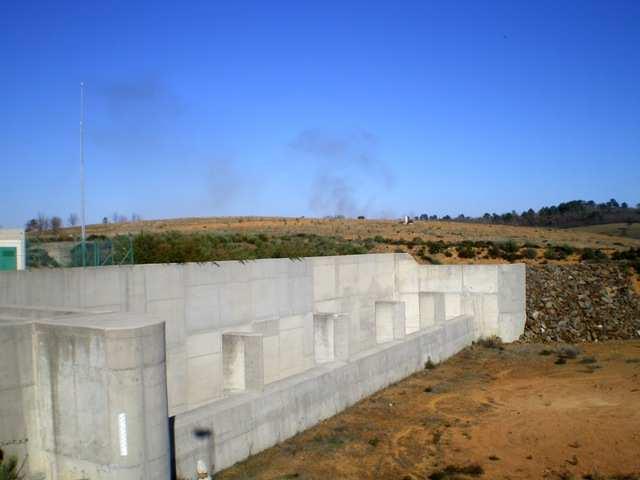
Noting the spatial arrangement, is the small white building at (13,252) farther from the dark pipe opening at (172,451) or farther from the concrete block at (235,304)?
the dark pipe opening at (172,451)

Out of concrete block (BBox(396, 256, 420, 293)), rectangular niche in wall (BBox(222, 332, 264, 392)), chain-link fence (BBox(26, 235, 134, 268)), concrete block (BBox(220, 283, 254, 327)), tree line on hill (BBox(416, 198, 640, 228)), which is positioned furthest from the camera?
tree line on hill (BBox(416, 198, 640, 228))

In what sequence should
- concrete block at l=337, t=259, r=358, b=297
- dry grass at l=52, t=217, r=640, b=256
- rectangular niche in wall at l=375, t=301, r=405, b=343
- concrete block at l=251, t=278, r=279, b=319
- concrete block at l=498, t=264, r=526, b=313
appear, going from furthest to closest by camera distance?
dry grass at l=52, t=217, r=640, b=256
concrete block at l=498, t=264, r=526, b=313
concrete block at l=337, t=259, r=358, b=297
rectangular niche in wall at l=375, t=301, r=405, b=343
concrete block at l=251, t=278, r=279, b=319

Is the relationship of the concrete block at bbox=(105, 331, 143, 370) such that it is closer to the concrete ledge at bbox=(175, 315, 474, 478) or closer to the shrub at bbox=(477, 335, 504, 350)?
the concrete ledge at bbox=(175, 315, 474, 478)

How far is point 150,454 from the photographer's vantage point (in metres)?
7.84

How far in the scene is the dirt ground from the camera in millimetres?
10352

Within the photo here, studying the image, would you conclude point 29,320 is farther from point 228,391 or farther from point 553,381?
point 553,381

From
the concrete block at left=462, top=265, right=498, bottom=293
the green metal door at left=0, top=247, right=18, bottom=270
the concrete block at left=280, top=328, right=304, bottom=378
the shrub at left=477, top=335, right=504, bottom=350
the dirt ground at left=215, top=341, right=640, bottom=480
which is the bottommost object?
the shrub at left=477, top=335, right=504, bottom=350

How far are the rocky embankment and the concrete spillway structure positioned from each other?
1.68 m

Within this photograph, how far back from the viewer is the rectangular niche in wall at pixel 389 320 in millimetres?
19844

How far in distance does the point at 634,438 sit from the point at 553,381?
551 cm

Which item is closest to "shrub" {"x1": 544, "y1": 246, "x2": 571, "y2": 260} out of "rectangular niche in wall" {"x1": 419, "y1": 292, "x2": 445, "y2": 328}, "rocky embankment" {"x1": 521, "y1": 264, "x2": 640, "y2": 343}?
"rocky embankment" {"x1": 521, "y1": 264, "x2": 640, "y2": 343}

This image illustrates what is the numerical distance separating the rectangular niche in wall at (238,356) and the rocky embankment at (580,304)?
49.1 feet

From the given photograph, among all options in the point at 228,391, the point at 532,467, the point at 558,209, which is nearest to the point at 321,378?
the point at 228,391

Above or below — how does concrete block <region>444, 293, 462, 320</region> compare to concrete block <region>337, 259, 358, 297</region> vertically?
below
